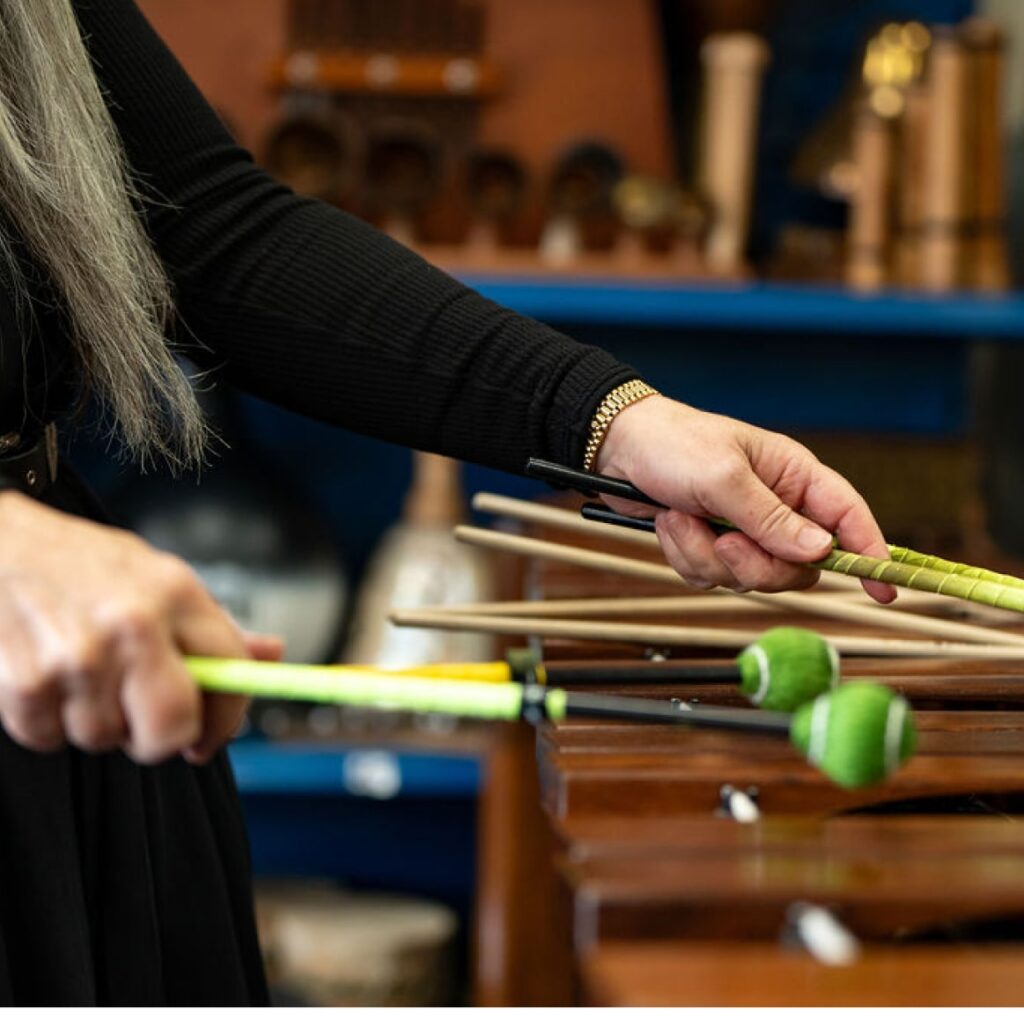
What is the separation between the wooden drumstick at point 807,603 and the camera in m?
0.89

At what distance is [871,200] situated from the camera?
6.03ft

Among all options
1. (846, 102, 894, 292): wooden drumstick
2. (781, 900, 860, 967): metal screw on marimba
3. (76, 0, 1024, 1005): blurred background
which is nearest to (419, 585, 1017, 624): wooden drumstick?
(781, 900, 860, 967): metal screw on marimba

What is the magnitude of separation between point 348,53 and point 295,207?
101cm

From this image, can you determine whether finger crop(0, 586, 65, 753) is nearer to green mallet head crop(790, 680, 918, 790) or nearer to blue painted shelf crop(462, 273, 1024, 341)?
green mallet head crop(790, 680, 918, 790)

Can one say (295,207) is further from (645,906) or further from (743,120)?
(743,120)

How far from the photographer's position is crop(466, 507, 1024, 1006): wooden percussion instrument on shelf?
1.51 ft

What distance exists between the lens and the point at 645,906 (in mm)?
497

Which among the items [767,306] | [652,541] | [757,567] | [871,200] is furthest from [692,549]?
[871,200]

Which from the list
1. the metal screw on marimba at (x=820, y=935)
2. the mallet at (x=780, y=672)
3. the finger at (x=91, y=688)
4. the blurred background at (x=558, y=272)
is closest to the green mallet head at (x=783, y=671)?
the mallet at (x=780, y=672)

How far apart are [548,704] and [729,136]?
143 cm

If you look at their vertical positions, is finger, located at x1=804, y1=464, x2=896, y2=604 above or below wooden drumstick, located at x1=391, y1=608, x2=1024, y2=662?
above

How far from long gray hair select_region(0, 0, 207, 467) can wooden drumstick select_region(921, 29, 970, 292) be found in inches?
45.2

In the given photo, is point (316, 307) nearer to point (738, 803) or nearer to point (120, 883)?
point (120, 883)

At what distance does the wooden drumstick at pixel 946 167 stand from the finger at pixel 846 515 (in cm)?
103
